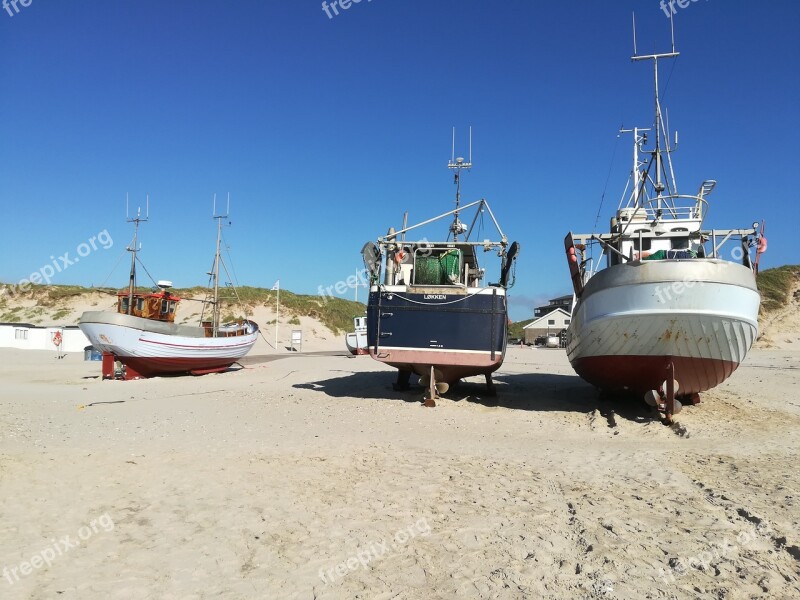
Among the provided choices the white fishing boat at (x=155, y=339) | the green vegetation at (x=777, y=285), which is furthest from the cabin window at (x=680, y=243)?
the green vegetation at (x=777, y=285)

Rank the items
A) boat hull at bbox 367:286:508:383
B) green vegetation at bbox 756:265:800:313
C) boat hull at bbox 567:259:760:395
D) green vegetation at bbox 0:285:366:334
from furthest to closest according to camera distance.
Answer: green vegetation at bbox 756:265:800:313 → green vegetation at bbox 0:285:366:334 → boat hull at bbox 367:286:508:383 → boat hull at bbox 567:259:760:395

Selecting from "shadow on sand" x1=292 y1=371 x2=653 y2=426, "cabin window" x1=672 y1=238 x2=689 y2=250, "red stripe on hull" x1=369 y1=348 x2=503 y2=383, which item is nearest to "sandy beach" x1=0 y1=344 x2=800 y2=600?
"shadow on sand" x1=292 y1=371 x2=653 y2=426

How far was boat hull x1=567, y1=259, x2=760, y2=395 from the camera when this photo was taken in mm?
9383

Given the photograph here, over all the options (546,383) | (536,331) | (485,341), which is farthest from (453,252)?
(536,331)

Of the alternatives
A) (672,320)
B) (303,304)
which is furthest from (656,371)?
(303,304)

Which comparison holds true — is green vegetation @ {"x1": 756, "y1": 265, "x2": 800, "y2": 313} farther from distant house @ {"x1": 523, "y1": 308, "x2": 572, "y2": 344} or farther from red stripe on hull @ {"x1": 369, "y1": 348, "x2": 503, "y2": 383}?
red stripe on hull @ {"x1": 369, "y1": 348, "x2": 503, "y2": 383}

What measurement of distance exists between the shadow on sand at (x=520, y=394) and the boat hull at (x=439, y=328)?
1.65m

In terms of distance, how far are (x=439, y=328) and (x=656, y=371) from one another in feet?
15.4

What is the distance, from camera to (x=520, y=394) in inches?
590

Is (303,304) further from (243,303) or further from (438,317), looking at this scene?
(438,317)

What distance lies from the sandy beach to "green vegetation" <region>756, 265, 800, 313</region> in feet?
158

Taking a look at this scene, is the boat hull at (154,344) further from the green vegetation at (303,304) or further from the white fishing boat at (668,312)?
the green vegetation at (303,304)

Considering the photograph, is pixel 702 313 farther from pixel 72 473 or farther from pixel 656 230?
pixel 72 473

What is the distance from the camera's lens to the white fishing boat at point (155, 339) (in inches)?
768
